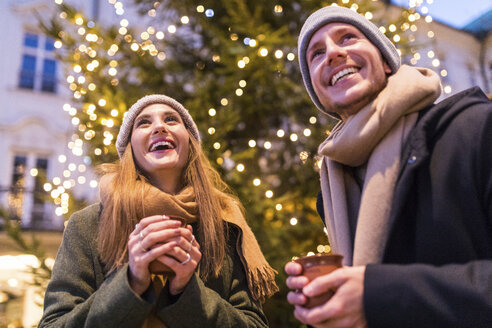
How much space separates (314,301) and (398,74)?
93cm

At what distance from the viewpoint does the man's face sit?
4.52 feet

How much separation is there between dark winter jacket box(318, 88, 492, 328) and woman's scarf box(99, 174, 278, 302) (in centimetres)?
85

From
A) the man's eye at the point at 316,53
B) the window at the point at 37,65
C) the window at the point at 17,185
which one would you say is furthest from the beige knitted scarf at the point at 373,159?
the window at the point at 37,65

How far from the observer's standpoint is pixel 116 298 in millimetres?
1375

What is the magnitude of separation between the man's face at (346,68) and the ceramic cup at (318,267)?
70 centimetres

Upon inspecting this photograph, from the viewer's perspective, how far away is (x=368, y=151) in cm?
131

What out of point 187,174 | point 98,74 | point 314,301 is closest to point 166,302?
point 187,174

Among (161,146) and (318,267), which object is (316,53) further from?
(318,267)

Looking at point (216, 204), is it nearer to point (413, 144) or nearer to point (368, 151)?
point (368, 151)

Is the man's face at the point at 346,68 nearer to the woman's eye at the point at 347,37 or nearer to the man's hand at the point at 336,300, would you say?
the woman's eye at the point at 347,37

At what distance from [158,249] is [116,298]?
0.29 metres

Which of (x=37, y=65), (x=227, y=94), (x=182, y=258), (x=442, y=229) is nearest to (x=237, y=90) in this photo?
(x=227, y=94)

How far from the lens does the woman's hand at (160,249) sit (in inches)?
50.9

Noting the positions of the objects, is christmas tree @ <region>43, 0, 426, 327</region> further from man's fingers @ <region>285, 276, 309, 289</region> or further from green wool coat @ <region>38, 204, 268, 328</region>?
man's fingers @ <region>285, 276, 309, 289</region>
